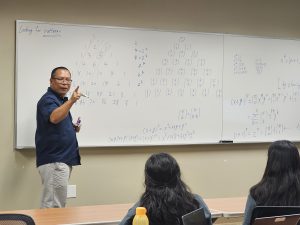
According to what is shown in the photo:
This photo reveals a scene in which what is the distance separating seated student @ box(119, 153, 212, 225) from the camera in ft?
7.54

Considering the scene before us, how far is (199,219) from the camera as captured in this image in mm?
2047

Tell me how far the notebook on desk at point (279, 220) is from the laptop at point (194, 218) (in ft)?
0.75

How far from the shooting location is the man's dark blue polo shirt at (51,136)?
3889 mm

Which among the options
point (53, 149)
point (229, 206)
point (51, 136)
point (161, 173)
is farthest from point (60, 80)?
point (161, 173)

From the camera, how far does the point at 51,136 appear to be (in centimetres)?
389

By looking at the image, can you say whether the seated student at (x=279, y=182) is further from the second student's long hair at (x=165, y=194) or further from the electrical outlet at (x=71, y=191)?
the electrical outlet at (x=71, y=191)

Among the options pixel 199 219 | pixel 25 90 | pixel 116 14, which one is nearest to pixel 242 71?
pixel 116 14

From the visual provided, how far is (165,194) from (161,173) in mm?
105

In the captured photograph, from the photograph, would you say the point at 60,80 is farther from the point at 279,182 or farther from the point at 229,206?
the point at 279,182

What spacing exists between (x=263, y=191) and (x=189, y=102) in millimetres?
2403

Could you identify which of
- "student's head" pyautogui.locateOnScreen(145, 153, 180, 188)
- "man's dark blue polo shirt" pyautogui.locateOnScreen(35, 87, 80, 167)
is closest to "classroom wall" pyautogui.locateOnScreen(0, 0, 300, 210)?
"man's dark blue polo shirt" pyautogui.locateOnScreen(35, 87, 80, 167)

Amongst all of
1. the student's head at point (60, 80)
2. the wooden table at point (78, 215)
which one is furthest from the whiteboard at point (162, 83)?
the wooden table at point (78, 215)

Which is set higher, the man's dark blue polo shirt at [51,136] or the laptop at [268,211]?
the man's dark blue polo shirt at [51,136]

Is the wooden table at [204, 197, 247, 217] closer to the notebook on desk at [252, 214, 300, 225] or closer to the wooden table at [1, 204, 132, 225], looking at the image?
the wooden table at [1, 204, 132, 225]
